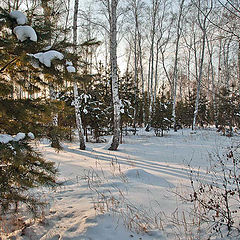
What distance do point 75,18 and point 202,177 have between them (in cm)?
769

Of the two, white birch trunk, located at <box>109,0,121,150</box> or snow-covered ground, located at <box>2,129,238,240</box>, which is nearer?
snow-covered ground, located at <box>2,129,238,240</box>

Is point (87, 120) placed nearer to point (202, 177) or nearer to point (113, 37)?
point (113, 37)

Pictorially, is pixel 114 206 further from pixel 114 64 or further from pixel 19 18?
pixel 114 64

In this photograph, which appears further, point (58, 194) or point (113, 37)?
point (113, 37)

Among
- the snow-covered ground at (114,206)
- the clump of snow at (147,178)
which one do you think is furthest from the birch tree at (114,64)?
the clump of snow at (147,178)

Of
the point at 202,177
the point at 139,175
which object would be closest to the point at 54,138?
the point at 139,175

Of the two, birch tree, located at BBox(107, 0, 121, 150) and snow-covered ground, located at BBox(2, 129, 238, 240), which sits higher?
birch tree, located at BBox(107, 0, 121, 150)

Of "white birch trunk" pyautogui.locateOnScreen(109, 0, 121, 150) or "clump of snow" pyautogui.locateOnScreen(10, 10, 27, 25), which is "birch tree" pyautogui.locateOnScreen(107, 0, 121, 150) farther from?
"clump of snow" pyautogui.locateOnScreen(10, 10, 27, 25)

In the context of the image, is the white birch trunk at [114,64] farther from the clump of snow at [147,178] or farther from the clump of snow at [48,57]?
the clump of snow at [48,57]

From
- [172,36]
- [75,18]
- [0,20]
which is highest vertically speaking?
[172,36]

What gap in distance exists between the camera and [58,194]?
11.5 feet

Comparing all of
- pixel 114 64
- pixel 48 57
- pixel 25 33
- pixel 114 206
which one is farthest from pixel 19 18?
pixel 114 64

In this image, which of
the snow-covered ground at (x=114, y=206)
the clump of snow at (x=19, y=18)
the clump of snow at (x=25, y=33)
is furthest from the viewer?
the snow-covered ground at (x=114, y=206)

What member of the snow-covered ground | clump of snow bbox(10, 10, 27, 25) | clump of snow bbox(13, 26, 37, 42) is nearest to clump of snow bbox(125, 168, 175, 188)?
the snow-covered ground
